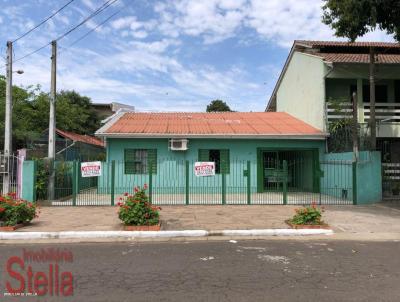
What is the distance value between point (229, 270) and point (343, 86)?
55.3 feet

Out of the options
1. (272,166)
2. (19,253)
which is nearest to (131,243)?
(19,253)

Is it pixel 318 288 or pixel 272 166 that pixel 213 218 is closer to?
pixel 318 288

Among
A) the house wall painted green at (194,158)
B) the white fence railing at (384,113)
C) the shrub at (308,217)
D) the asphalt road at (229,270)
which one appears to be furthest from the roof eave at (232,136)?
the asphalt road at (229,270)

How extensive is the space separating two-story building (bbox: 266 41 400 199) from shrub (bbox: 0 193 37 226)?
1345 centimetres

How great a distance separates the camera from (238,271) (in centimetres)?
612

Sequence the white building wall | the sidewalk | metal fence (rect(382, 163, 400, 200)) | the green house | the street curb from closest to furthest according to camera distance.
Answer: the street curb, the sidewalk, metal fence (rect(382, 163, 400, 200)), the green house, the white building wall

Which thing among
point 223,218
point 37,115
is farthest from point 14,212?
point 37,115

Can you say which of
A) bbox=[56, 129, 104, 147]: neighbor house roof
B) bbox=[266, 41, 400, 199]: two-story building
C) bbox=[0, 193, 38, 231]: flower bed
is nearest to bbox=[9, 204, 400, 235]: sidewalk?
bbox=[0, 193, 38, 231]: flower bed

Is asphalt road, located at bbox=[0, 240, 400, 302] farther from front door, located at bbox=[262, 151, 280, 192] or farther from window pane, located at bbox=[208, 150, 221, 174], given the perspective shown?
window pane, located at bbox=[208, 150, 221, 174]

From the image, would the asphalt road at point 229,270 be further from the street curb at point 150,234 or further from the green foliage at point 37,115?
the green foliage at point 37,115

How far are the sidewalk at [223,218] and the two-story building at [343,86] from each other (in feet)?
16.6

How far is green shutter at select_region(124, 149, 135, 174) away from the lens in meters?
18.2

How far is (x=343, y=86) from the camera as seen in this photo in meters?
20.5

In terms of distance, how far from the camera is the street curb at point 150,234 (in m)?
9.04
